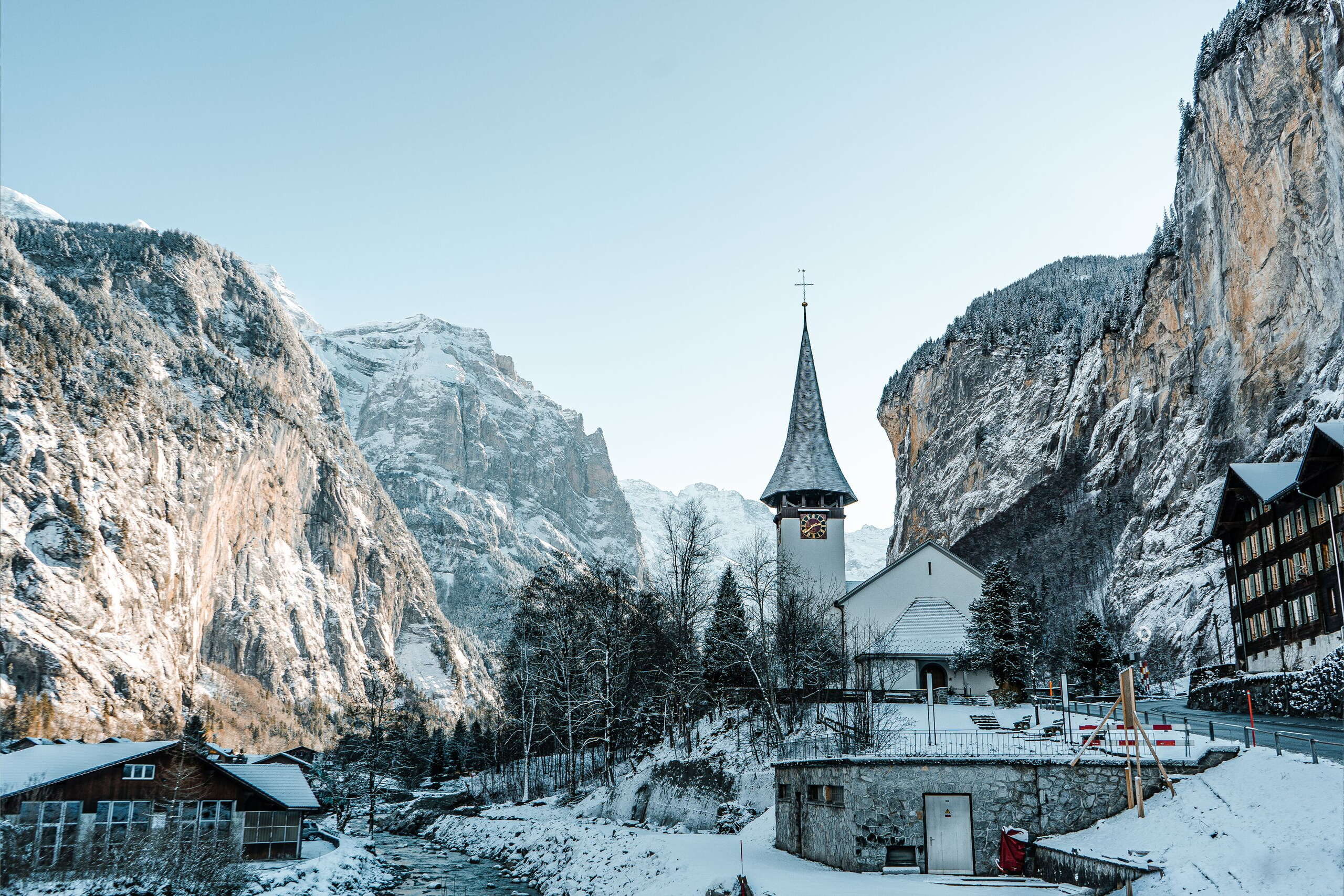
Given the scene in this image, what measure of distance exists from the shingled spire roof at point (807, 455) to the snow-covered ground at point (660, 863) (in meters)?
22.2

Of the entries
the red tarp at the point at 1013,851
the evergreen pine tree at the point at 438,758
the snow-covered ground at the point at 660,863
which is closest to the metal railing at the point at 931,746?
the red tarp at the point at 1013,851

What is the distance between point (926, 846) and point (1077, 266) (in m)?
Result: 167

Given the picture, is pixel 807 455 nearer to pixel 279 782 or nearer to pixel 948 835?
pixel 279 782

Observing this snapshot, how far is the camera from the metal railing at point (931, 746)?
25.8m

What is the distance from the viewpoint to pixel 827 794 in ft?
90.6

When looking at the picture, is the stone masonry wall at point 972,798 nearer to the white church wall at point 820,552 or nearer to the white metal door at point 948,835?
the white metal door at point 948,835

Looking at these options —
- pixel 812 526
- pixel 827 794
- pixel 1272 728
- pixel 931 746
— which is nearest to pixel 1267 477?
pixel 1272 728

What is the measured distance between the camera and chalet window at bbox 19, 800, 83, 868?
39.5 m

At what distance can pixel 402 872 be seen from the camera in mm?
45031

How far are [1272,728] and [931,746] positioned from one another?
10.1 meters

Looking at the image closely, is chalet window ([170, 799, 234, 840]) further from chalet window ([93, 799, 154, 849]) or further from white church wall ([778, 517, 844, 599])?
white church wall ([778, 517, 844, 599])

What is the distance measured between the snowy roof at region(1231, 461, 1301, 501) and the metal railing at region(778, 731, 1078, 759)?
64.9ft

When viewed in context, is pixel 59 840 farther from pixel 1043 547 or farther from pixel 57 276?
pixel 57 276

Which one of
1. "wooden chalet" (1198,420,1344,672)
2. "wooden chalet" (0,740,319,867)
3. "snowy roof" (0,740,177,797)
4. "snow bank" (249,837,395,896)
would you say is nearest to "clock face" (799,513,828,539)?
"wooden chalet" (1198,420,1344,672)
